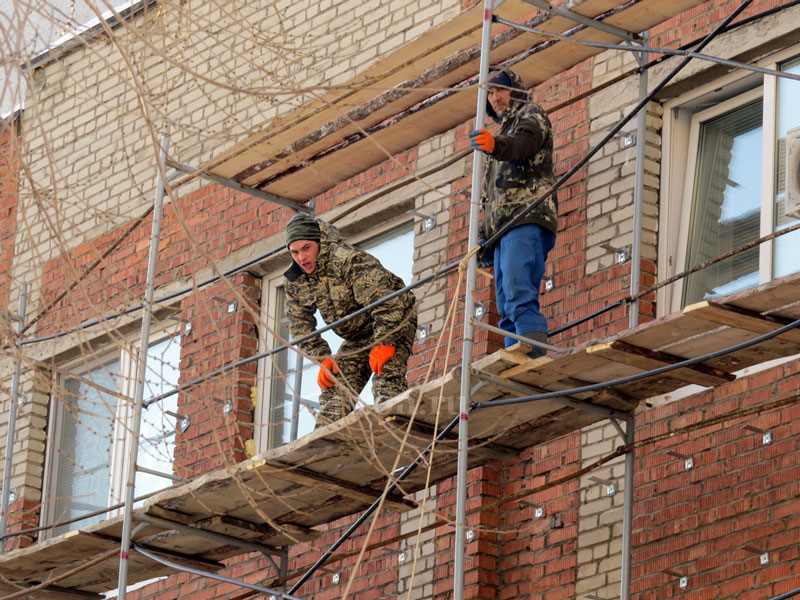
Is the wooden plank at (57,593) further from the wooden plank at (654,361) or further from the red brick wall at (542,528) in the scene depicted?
the wooden plank at (654,361)

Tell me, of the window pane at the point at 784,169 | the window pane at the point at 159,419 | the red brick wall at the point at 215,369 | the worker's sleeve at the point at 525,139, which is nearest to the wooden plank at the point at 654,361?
the window pane at the point at 784,169

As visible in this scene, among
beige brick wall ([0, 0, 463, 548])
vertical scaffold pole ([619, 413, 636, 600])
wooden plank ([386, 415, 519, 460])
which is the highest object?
beige brick wall ([0, 0, 463, 548])

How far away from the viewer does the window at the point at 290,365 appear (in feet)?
38.0

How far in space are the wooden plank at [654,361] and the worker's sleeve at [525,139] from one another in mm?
1416

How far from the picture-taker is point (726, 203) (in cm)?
955

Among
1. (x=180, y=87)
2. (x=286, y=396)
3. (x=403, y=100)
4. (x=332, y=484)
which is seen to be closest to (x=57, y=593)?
(x=286, y=396)

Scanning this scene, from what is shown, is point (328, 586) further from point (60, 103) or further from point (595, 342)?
point (60, 103)

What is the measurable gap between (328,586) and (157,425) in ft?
9.53

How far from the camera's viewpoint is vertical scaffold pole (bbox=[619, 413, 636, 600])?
8.28 m

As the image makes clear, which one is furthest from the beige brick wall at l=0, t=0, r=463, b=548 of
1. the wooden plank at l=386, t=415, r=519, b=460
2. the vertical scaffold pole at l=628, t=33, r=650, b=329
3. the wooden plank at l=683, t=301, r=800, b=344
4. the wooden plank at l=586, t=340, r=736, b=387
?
the wooden plank at l=683, t=301, r=800, b=344

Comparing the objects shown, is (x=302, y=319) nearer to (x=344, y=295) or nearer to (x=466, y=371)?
(x=344, y=295)

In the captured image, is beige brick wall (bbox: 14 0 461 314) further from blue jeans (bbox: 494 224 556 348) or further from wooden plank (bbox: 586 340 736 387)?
wooden plank (bbox: 586 340 736 387)

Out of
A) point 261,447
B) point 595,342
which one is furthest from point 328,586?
point 595,342

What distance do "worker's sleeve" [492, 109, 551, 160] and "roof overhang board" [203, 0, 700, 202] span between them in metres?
0.56
